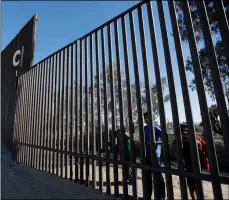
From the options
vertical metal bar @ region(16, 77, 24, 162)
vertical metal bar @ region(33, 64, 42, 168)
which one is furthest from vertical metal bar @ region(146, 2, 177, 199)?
vertical metal bar @ region(16, 77, 24, 162)

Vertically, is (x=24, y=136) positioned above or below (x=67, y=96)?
below

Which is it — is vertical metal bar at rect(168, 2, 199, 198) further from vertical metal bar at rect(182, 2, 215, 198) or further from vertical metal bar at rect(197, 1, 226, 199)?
vertical metal bar at rect(197, 1, 226, 199)

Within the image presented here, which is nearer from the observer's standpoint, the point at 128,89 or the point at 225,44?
the point at 225,44

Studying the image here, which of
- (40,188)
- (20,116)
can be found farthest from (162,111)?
(20,116)

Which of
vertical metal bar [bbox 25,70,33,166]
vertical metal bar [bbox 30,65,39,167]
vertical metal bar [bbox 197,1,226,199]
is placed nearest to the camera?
vertical metal bar [bbox 197,1,226,199]

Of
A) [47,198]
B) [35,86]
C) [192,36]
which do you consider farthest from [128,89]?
[35,86]

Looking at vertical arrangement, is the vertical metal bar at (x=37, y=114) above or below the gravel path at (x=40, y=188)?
above

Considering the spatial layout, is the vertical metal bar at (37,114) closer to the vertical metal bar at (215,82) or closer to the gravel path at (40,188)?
the gravel path at (40,188)

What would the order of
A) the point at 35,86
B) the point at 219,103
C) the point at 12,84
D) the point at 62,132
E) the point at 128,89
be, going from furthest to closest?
1. the point at 12,84
2. the point at 35,86
3. the point at 62,132
4. the point at 128,89
5. the point at 219,103

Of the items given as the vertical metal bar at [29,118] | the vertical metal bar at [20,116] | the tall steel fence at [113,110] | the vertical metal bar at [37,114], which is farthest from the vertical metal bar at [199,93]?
the vertical metal bar at [20,116]

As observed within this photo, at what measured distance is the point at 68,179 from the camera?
14.4ft

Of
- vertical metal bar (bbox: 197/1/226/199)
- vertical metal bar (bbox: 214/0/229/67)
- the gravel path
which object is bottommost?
the gravel path

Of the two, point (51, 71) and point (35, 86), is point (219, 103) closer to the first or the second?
point (51, 71)

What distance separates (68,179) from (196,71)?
135 inches
